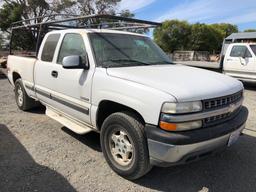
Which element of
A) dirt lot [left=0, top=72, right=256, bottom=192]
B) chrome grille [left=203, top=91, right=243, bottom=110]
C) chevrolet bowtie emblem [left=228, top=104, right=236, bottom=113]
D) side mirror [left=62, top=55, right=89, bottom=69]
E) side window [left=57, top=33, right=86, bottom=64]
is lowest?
dirt lot [left=0, top=72, right=256, bottom=192]

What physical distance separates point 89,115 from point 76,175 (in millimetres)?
835

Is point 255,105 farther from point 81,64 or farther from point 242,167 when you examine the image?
point 81,64

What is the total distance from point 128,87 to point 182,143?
35.2 inches

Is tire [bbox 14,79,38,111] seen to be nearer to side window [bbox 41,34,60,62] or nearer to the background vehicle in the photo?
side window [bbox 41,34,60,62]

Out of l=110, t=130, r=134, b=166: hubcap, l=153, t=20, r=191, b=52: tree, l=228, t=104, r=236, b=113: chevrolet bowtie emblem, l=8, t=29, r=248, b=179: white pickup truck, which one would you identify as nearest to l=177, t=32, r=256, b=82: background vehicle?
l=8, t=29, r=248, b=179: white pickup truck

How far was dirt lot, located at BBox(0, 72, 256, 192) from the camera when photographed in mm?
3371

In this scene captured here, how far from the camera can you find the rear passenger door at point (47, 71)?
4.75 m

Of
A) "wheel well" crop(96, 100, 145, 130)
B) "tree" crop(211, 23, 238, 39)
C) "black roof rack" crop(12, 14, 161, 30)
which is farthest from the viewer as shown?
"tree" crop(211, 23, 238, 39)

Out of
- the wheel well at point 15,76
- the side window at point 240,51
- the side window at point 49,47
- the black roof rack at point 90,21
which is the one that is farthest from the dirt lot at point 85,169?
the side window at point 240,51

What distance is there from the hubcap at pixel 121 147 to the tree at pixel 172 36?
40.1 m

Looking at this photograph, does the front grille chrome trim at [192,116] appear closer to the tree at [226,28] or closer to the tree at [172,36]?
the tree at [172,36]

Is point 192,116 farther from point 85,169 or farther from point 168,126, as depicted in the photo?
point 85,169

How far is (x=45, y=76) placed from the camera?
4961 millimetres

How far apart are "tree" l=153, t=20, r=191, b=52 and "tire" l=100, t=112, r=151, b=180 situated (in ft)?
131
